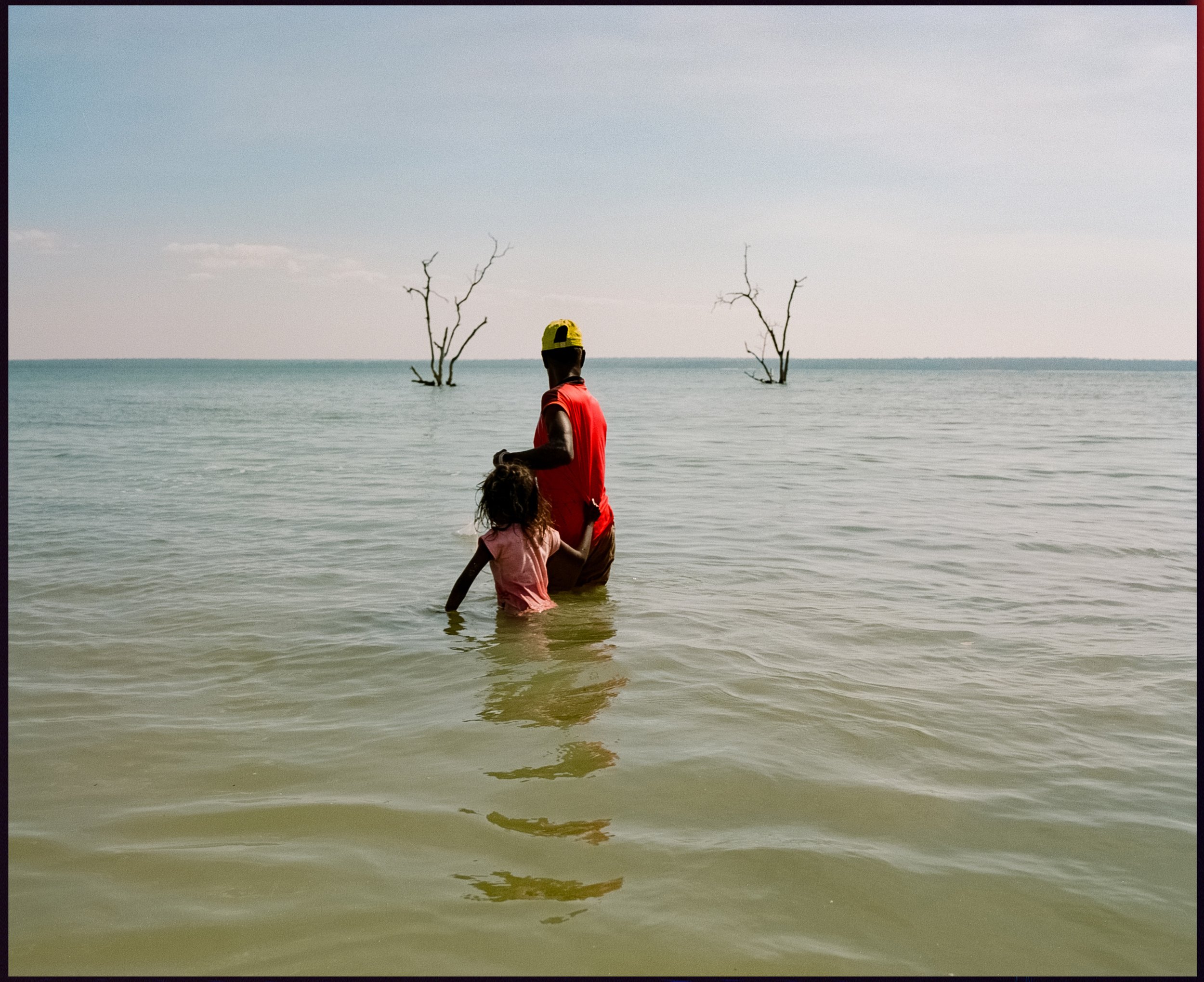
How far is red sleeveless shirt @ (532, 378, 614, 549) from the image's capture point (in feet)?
17.0

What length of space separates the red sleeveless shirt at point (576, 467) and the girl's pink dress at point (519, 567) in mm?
197

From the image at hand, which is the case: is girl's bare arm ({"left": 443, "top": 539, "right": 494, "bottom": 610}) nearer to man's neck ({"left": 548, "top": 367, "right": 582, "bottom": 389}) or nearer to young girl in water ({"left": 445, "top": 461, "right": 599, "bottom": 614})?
young girl in water ({"left": 445, "top": 461, "right": 599, "bottom": 614})

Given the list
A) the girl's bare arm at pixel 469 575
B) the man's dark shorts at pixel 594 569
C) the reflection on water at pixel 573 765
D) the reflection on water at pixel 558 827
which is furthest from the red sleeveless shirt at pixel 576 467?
the reflection on water at pixel 558 827

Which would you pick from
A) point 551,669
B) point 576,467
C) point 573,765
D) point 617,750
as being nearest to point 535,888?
point 573,765

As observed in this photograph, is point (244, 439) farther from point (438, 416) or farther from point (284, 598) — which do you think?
point (284, 598)

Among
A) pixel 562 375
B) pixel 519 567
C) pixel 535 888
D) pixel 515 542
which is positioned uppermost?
pixel 562 375

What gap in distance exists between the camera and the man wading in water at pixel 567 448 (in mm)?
5094

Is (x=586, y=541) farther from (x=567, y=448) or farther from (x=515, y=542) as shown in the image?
(x=567, y=448)

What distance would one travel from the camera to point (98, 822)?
9.48 feet

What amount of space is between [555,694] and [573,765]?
820 mm

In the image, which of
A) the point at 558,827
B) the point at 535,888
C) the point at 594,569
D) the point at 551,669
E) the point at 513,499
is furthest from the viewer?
the point at 594,569

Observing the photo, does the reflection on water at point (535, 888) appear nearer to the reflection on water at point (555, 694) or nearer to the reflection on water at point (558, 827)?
the reflection on water at point (555, 694)

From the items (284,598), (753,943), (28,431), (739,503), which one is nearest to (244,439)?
(28,431)

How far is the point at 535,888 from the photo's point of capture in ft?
8.07
